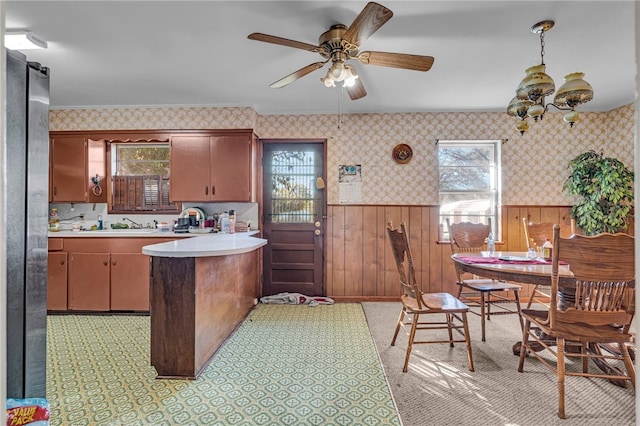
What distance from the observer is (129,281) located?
3549 mm

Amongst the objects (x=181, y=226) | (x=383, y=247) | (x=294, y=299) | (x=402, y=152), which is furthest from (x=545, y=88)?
(x=181, y=226)

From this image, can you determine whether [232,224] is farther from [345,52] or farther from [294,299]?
[345,52]

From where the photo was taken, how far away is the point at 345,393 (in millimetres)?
2023

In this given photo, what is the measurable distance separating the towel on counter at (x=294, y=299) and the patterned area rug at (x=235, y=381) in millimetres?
757

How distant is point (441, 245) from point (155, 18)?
3.76 m

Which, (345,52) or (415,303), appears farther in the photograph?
(415,303)

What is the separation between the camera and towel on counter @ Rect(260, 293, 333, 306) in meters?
4.00

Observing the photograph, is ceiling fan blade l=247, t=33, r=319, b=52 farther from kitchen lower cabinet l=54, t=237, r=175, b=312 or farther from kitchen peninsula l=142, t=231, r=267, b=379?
kitchen lower cabinet l=54, t=237, r=175, b=312

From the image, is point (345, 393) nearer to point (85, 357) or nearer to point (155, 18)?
point (85, 357)

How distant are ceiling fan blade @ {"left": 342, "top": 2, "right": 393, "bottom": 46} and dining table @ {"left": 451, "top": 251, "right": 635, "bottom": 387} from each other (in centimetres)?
171

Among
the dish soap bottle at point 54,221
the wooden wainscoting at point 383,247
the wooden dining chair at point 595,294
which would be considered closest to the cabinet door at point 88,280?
the dish soap bottle at point 54,221

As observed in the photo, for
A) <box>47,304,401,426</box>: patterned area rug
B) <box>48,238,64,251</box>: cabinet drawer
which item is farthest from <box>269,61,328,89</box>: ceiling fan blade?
<box>48,238,64,251</box>: cabinet drawer

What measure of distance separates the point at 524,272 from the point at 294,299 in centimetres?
265

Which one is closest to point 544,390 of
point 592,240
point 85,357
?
point 592,240
